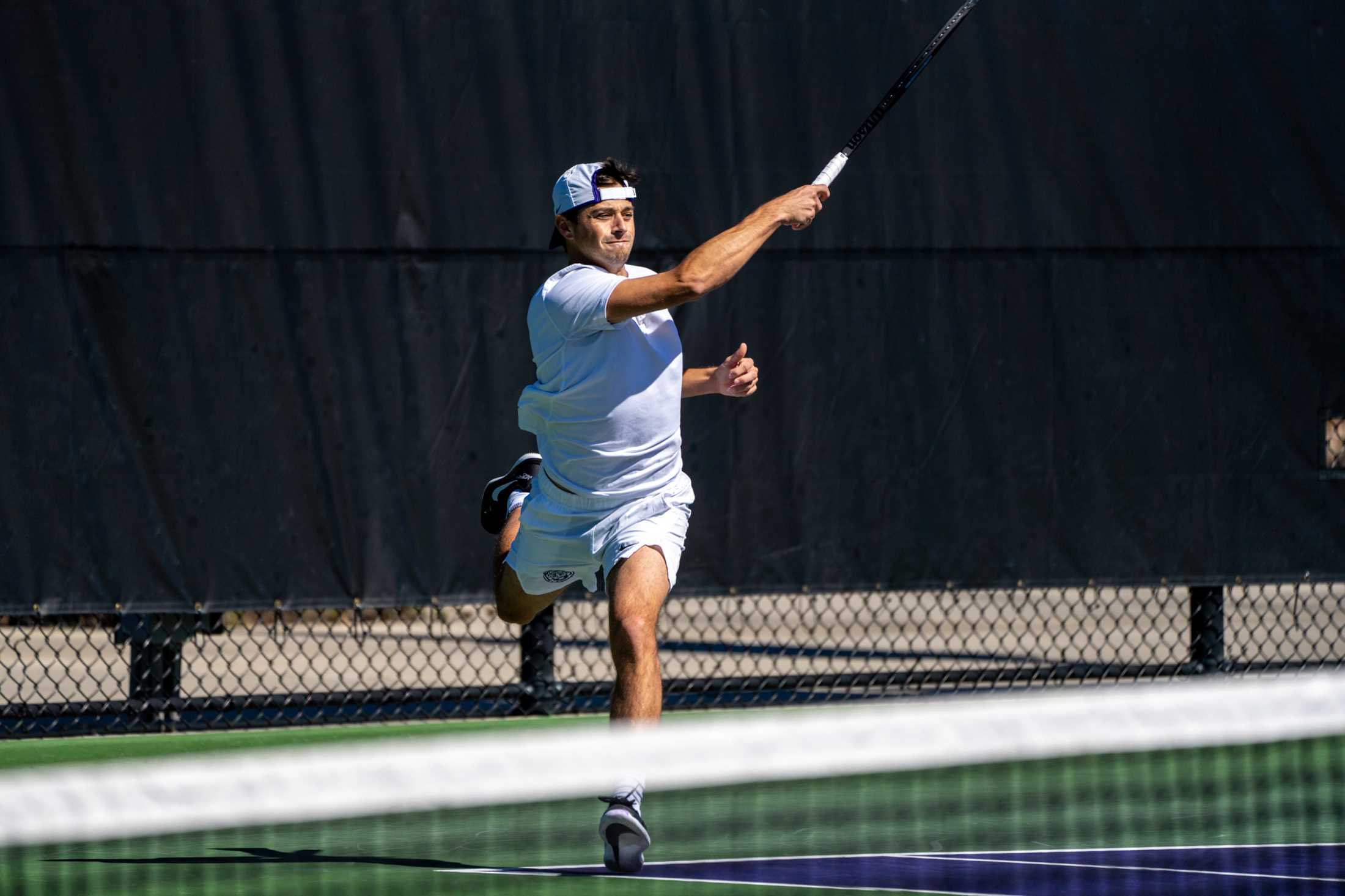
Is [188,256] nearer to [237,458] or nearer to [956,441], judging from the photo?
[237,458]

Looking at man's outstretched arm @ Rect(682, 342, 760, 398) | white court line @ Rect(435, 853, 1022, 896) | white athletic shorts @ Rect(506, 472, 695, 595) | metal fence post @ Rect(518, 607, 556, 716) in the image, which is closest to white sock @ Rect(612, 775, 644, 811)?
white court line @ Rect(435, 853, 1022, 896)

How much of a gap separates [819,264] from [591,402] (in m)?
2.40

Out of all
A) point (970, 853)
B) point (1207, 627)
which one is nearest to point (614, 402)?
point (970, 853)

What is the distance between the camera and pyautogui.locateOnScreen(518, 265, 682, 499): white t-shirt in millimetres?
4348

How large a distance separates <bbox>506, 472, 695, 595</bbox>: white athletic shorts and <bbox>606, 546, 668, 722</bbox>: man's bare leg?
6 cm

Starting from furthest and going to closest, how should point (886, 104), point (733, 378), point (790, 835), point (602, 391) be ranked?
point (886, 104) < point (733, 378) < point (790, 835) < point (602, 391)

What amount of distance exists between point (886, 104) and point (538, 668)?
2633 millimetres

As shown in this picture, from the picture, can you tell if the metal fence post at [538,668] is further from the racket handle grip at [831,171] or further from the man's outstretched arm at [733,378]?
the racket handle grip at [831,171]

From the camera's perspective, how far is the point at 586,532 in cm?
444

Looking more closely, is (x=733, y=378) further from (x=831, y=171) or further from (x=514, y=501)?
(x=514, y=501)

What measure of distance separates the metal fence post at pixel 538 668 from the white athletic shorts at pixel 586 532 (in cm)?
194

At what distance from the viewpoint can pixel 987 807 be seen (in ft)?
16.1

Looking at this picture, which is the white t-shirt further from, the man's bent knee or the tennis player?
the man's bent knee

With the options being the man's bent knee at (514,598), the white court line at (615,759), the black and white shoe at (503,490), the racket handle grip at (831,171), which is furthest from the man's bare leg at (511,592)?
the white court line at (615,759)
